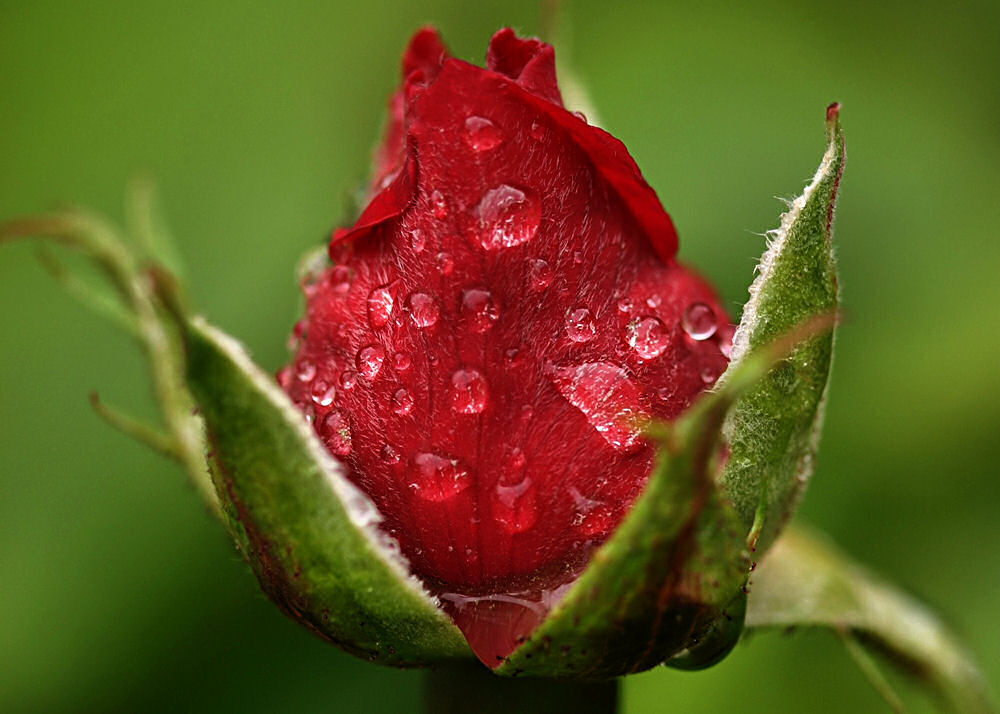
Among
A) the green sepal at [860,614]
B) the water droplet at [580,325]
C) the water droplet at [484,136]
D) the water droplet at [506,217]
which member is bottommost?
the green sepal at [860,614]

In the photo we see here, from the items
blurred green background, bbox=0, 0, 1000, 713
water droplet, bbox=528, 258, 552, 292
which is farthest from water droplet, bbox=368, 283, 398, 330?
blurred green background, bbox=0, 0, 1000, 713

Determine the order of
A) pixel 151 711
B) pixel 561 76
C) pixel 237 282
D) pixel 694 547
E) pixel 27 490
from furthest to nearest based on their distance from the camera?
pixel 237 282 < pixel 27 490 < pixel 151 711 < pixel 561 76 < pixel 694 547

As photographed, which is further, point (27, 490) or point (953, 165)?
point (953, 165)

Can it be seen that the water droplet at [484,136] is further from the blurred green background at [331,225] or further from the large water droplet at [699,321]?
the blurred green background at [331,225]

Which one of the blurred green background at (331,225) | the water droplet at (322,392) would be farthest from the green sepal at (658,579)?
the blurred green background at (331,225)

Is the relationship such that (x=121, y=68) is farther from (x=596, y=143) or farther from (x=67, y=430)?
(x=596, y=143)

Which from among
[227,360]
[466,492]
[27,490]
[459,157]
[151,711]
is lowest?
[151,711]

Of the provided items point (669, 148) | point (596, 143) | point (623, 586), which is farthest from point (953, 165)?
point (623, 586)
